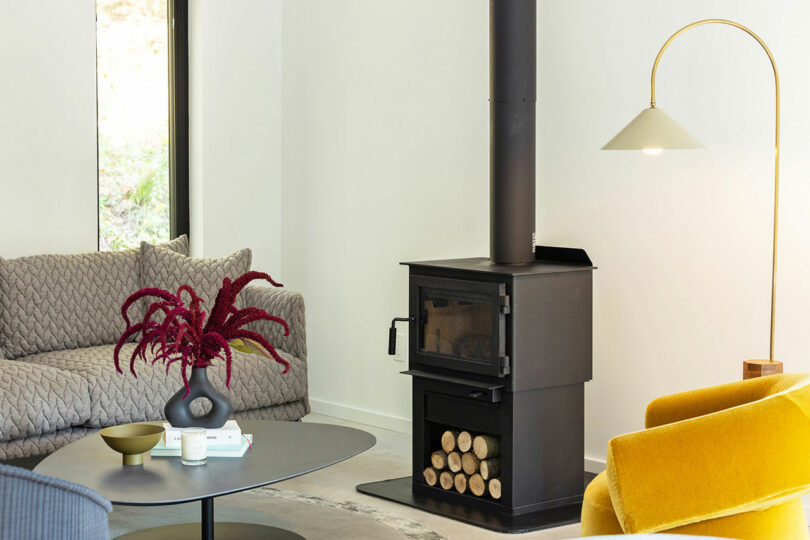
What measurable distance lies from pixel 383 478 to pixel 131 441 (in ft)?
4.76

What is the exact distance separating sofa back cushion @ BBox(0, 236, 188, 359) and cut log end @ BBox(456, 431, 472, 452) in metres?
1.61

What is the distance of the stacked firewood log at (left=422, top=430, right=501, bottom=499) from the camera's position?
11.9ft

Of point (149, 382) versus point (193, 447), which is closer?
point (193, 447)

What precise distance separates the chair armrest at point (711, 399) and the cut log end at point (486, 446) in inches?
33.2

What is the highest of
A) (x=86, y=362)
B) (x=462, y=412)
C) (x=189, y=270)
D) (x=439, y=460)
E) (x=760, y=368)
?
(x=189, y=270)

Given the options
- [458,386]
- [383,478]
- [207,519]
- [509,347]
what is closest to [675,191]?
[509,347]

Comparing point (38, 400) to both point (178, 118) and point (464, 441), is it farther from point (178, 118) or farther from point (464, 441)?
point (178, 118)

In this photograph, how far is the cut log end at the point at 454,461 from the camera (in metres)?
3.74

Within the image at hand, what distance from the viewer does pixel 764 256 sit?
11.5ft

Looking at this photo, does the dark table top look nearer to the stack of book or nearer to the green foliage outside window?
the stack of book

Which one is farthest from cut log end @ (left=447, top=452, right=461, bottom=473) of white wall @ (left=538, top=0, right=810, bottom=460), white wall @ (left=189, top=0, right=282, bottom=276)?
white wall @ (left=189, top=0, right=282, bottom=276)

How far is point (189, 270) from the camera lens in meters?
4.52

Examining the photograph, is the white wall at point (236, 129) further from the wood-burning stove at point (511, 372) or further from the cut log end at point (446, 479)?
the cut log end at point (446, 479)

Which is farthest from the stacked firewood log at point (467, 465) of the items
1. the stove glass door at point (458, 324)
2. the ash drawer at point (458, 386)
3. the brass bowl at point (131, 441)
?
the brass bowl at point (131, 441)
